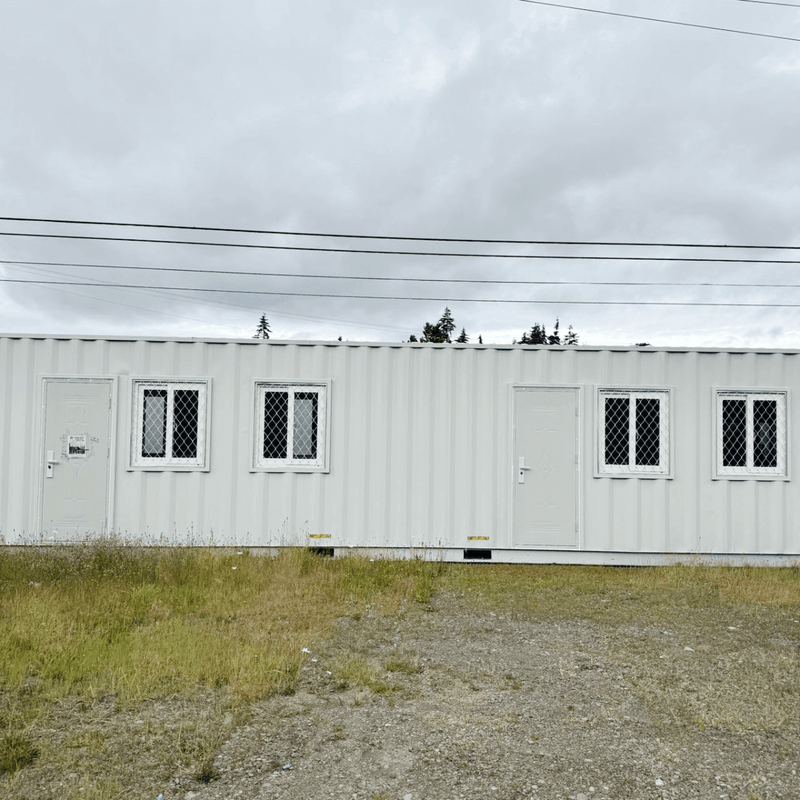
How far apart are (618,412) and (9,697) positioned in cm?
761

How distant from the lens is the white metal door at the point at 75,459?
29.5 feet

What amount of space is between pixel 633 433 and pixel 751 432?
1.59 m

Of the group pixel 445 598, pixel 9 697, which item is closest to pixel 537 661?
pixel 445 598

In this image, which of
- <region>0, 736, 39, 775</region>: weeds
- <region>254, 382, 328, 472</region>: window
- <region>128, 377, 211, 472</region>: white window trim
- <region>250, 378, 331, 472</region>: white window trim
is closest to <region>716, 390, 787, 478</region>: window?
<region>250, 378, 331, 472</region>: white window trim

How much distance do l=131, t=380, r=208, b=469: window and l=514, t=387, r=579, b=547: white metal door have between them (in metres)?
4.27

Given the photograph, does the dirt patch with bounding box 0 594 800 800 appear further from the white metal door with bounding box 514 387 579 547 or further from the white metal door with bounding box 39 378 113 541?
the white metal door with bounding box 39 378 113 541

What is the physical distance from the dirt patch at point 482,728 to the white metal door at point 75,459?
4878 millimetres

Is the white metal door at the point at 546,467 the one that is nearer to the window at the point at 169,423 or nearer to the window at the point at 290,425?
the window at the point at 290,425

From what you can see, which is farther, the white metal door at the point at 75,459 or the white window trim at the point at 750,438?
the white window trim at the point at 750,438

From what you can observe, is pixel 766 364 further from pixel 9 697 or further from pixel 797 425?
pixel 9 697

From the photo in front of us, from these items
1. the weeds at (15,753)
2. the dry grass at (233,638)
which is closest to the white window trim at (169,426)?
the dry grass at (233,638)

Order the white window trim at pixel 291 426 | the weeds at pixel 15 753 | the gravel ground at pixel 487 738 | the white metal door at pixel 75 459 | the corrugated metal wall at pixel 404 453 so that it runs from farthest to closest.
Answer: the white window trim at pixel 291 426
the corrugated metal wall at pixel 404 453
the white metal door at pixel 75 459
the weeds at pixel 15 753
the gravel ground at pixel 487 738

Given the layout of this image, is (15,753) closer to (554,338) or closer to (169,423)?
(169,423)

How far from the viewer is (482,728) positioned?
393 cm
